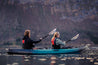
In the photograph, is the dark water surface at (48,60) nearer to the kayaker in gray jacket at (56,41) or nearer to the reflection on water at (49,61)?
the reflection on water at (49,61)

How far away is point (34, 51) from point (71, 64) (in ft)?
20.2

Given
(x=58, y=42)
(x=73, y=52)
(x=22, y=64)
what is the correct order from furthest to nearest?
(x=73, y=52) → (x=58, y=42) → (x=22, y=64)

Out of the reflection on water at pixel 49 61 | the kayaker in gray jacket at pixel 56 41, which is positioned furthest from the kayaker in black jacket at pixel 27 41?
the reflection on water at pixel 49 61

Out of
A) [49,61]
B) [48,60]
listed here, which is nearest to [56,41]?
[48,60]

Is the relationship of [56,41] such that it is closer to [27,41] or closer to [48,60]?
[27,41]

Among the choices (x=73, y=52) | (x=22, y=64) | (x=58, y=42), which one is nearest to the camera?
(x=22, y=64)

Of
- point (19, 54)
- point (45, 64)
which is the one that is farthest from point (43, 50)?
point (45, 64)

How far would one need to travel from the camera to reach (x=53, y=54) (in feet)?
55.5

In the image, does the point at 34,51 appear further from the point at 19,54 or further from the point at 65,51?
the point at 65,51

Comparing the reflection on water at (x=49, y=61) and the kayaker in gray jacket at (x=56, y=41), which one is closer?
the reflection on water at (x=49, y=61)

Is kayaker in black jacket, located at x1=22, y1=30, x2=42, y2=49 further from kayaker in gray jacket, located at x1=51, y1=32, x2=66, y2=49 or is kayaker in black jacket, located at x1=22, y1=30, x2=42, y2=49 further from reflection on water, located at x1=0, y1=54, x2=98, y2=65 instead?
reflection on water, located at x1=0, y1=54, x2=98, y2=65

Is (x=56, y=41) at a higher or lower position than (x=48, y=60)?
higher

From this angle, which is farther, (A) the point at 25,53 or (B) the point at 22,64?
(A) the point at 25,53

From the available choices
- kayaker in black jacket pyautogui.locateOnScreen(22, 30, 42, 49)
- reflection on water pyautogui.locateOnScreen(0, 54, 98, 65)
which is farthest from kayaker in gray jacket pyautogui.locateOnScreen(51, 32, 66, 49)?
reflection on water pyautogui.locateOnScreen(0, 54, 98, 65)
